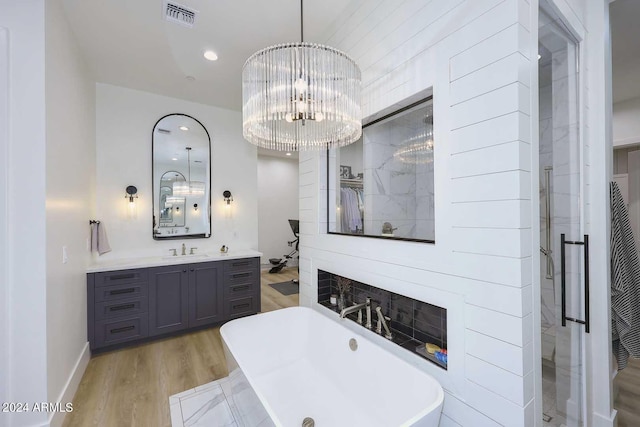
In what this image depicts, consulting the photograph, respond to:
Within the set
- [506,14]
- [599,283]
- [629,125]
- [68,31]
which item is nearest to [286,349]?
[599,283]

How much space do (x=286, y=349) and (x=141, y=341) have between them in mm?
1954

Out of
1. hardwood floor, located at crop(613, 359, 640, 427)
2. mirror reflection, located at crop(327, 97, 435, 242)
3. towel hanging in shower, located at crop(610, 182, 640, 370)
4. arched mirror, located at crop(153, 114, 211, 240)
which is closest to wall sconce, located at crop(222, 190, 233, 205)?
arched mirror, located at crop(153, 114, 211, 240)

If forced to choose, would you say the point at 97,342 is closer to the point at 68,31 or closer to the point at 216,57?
the point at 68,31

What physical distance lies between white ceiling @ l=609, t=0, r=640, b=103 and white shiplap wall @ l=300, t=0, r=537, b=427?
5.37ft

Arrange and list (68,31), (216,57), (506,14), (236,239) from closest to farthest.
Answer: (506,14) → (68,31) → (216,57) → (236,239)

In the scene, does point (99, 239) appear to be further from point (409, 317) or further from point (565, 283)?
point (565, 283)

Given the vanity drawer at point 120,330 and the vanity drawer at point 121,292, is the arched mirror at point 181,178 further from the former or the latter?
the vanity drawer at point 120,330

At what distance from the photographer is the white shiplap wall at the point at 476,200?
1.14m

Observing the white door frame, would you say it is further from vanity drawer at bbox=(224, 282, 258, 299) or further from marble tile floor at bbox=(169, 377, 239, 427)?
vanity drawer at bbox=(224, 282, 258, 299)

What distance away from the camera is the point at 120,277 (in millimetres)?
2848

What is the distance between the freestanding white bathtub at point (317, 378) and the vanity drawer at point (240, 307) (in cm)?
136

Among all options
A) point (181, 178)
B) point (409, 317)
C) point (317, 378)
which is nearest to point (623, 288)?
point (409, 317)

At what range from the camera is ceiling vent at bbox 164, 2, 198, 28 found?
79.8 inches

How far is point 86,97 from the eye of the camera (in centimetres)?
277
